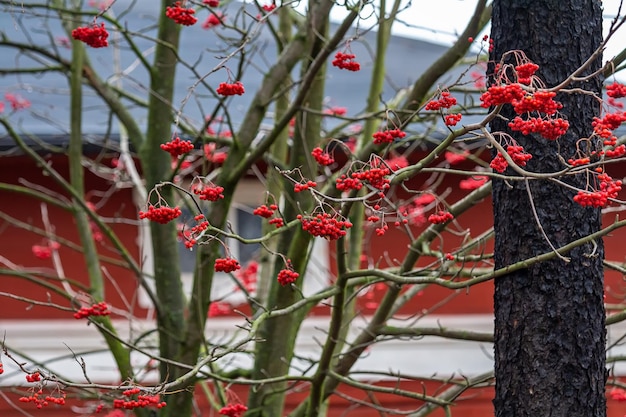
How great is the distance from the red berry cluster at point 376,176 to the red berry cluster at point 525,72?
54cm

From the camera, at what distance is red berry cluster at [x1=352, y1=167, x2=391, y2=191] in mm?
3262

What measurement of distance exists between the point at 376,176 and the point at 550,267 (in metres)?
0.85

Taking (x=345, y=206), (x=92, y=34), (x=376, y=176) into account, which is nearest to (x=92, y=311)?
(x=92, y=34)

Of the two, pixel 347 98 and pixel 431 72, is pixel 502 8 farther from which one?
pixel 347 98

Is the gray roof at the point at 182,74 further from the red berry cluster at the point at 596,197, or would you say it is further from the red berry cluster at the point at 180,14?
the red berry cluster at the point at 596,197

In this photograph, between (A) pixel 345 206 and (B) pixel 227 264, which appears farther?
(A) pixel 345 206

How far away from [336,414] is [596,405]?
6.05m

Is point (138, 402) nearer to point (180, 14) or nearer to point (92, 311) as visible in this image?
point (92, 311)

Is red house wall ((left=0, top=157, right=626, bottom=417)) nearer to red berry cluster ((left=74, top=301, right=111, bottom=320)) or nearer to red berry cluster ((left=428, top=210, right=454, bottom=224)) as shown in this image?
red berry cluster ((left=74, top=301, right=111, bottom=320))

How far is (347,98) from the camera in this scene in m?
10.7

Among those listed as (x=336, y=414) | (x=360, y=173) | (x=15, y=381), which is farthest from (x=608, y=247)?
(x=360, y=173)

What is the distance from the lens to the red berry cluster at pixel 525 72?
3.13 meters

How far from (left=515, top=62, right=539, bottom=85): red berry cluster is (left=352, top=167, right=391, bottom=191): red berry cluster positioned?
543 millimetres

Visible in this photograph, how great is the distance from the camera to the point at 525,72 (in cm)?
316
